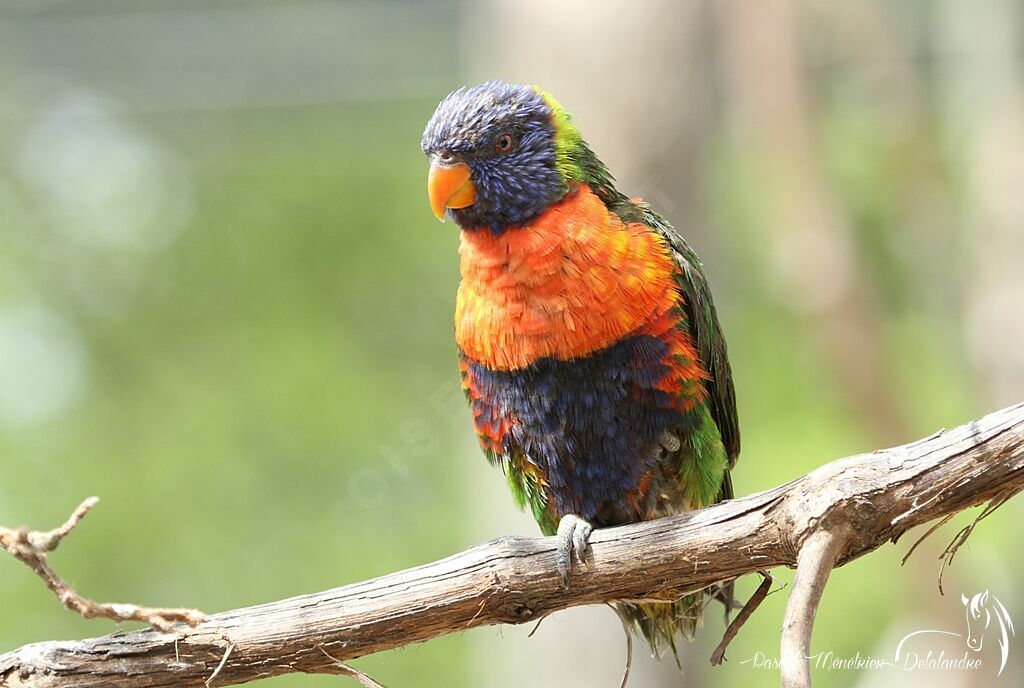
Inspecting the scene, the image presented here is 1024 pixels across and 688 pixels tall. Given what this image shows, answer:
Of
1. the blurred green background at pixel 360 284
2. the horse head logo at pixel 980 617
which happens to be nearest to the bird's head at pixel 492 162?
the blurred green background at pixel 360 284

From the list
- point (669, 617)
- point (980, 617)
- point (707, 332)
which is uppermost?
point (707, 332)

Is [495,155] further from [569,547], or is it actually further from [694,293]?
[569,547]

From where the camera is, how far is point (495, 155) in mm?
2289

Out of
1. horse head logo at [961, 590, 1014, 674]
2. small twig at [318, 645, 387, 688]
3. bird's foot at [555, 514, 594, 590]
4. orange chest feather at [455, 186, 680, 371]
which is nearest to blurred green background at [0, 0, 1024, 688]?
horse head logo at [961, 590, 1014, 674]

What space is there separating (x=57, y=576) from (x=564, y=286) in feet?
3.64

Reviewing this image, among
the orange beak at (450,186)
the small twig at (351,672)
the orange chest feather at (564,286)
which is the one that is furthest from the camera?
the orange beak at (450,186)

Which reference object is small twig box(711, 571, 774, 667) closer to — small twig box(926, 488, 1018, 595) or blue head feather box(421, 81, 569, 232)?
small twig box(926, 488, 1018, 595)

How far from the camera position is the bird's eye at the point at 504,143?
229 centimetres

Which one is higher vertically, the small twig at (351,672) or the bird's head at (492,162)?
the bird's head at (492,162)

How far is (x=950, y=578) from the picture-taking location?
446cm

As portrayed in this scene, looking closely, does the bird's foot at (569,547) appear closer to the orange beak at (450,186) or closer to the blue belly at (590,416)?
the blue belly at (590,416)

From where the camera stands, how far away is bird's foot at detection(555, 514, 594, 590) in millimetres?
2027

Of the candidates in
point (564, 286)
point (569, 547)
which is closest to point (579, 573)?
point (569, 547)

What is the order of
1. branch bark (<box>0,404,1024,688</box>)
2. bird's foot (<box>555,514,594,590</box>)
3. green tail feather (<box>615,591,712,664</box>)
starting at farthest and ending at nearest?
green tail feather (<box>615,591,712,664</box>) < bird's foot (<box>555,514,594,590</box>) < branch bark (<box>0,404,1024,688</box>)
